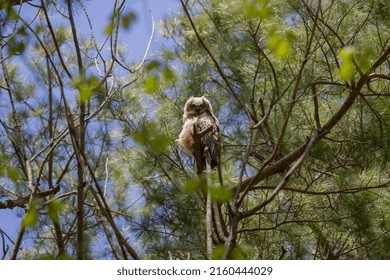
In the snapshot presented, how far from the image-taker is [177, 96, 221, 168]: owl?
3.46m

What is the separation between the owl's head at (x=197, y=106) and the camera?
3859 mm

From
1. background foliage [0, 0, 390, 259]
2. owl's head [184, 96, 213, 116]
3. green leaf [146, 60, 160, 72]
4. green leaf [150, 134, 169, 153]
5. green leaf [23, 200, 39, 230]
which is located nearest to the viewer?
green leaf [23, 200, 39, 230]

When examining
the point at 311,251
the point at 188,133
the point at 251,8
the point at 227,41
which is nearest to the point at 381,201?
the point at 311,251

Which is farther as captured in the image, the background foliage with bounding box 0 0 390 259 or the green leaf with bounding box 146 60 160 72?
the background foliage with bounding box 0 0 390 259

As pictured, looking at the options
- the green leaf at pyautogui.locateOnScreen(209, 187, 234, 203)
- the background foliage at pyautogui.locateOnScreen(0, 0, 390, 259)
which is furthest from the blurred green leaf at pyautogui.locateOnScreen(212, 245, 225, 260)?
the background foliage at pyautogui.locateOnScreen(0, 0, 390, 259)

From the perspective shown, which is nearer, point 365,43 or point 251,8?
point 251,8

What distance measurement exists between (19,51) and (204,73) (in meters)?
2.09

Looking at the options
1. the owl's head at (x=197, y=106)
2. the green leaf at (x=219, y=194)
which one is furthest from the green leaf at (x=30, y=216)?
the owl's head at (x=197, y=106)

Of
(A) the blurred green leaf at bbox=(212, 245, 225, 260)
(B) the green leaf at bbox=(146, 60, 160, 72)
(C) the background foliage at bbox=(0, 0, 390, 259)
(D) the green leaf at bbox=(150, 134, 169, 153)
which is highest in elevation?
(C) the background foliage at bbox=(0, 0, 390, 259)

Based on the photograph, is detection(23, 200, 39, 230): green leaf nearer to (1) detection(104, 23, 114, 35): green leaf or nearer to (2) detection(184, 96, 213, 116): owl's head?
(1) detection(104, 23, 114, 35): green leaf

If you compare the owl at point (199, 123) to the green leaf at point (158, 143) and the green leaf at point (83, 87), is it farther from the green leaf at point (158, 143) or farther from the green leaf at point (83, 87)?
the green leaf at point (83, 87)

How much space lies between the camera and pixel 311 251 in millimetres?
3689

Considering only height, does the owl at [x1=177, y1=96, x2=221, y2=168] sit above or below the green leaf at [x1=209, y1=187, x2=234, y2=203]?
above
